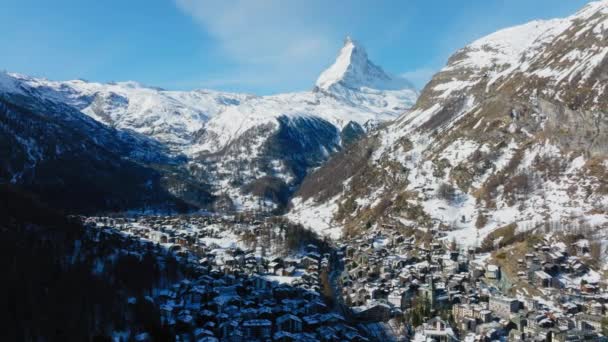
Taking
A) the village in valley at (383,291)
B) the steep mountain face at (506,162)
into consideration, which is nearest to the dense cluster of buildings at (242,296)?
the village in valley at (383,291)

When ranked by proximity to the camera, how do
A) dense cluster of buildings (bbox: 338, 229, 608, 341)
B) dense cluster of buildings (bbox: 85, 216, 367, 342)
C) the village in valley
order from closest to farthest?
dense cluster of buildings (bbox: 85, 216, 367, 342), dense cluster of buildings (bbox: 338, 229, 608, 341), the village in valley

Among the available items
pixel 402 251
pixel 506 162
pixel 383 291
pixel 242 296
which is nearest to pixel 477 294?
pixel 383 291

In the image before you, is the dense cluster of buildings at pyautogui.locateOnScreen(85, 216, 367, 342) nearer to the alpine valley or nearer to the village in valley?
the village in valley

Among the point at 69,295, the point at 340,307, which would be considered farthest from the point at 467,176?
the point at 69,295

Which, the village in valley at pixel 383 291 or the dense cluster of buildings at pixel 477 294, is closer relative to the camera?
the dense cluster of buildings at pixel 477 294

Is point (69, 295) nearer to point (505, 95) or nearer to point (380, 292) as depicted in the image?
point (380, 292)

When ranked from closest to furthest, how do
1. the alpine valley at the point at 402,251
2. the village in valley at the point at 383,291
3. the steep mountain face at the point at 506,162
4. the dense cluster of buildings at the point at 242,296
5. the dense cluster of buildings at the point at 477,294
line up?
the dense cluster of buildings at the point at 242,296
the dense cluster of buildings at the point at 477,294
the village in valley at the point at 383,291
the alpine valley at the point at 402,251
the steep mountain face at the point at 506,162

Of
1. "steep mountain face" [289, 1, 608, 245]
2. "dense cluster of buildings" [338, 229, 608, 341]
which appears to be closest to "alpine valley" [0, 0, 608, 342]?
"dense cluster of buildings" [338, 229, 608, 341]

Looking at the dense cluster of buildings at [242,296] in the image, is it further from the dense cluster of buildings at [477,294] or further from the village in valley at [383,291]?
the dense cluster of buildings at [477,294]
